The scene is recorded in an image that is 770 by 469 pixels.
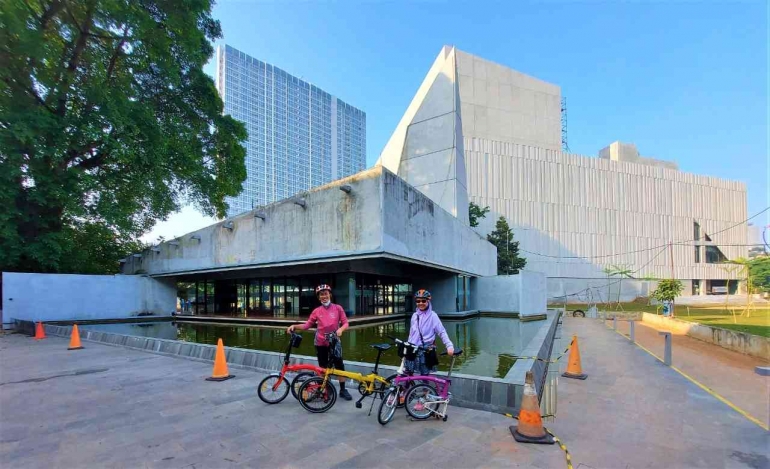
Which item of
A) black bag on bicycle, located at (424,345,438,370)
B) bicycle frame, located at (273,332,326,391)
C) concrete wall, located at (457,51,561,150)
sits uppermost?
concrete wall, located at (457,51,561,150)

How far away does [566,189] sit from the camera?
54375 mm

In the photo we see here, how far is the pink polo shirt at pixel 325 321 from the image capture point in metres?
5.66

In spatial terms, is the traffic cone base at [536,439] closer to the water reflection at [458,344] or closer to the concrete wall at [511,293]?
the water reflection at [458,344]

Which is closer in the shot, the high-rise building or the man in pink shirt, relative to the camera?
the man in pink shirt

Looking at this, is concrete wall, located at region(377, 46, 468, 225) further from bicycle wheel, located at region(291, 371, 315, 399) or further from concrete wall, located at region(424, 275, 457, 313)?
bicycle wheel, located at region(291, 371, 315, 399)

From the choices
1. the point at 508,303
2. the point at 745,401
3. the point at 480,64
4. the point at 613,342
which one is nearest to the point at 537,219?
the point at 480,64

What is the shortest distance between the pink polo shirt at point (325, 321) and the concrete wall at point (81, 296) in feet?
67.4

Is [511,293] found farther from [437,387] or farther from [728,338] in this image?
[437,387]

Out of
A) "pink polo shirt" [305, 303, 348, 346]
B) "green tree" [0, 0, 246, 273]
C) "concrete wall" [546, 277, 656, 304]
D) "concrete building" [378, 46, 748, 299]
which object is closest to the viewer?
"pink polo shirt" [305, 303, 348, 346]

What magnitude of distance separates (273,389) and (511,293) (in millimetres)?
22810

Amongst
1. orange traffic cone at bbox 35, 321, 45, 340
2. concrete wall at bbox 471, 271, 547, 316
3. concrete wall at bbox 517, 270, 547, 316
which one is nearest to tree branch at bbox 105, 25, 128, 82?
orange traffic cone at bbox 35, 321, 45, 340

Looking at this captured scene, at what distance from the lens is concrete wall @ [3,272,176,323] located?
18.4 metres

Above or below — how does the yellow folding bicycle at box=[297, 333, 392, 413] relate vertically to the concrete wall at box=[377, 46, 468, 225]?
below

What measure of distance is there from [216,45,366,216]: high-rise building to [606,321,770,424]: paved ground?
53.4 m
